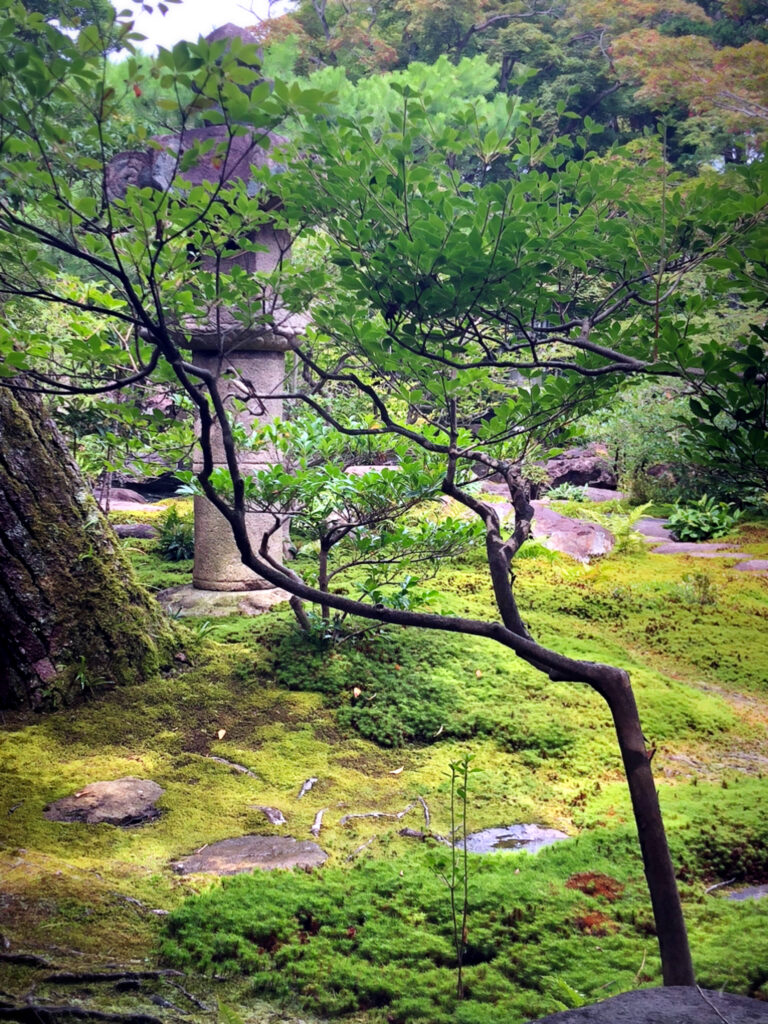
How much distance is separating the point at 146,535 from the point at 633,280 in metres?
8.14

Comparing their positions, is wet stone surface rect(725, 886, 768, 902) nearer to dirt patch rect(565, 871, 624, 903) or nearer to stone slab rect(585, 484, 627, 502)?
dirt patch rect(565, 871, 624, 903)

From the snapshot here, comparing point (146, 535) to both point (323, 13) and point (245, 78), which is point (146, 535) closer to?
point (245, 78)

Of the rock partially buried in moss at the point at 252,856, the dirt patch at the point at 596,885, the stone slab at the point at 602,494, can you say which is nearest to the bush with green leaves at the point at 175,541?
the rock partially buried in moss at the point at 252,856

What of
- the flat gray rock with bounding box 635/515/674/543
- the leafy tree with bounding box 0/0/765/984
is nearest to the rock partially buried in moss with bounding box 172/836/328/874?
the leafy tree with bounding box 0/0/765/984

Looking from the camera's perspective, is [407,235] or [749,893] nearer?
[407,235]

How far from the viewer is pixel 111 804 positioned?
10.6ft

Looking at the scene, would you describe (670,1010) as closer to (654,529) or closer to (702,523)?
(702,523)

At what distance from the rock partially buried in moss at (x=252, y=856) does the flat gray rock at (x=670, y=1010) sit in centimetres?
139

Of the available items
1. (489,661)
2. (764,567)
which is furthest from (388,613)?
(764,567)

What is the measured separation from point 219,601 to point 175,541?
237 centimetres

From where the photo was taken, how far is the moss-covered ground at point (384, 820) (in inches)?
87.5

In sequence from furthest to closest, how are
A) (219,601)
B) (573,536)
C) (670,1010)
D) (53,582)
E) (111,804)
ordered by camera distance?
1. (573,536)
2. (219,601)
3. (53,582)
4. (111,804)
5. (670,1010)

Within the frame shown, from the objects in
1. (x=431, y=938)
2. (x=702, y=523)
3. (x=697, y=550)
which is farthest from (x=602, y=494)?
(x=431, y=938)

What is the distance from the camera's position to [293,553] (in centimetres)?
727
